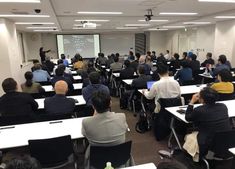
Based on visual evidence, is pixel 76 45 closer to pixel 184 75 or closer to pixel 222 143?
pixel 184 75

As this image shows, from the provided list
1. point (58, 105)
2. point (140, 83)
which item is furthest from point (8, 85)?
point (140, 83)

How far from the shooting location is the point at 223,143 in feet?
7.29

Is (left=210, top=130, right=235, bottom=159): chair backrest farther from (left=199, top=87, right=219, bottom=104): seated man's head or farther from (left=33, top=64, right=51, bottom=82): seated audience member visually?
(left=33, top=64, right=51, bottom=82): seated audience member

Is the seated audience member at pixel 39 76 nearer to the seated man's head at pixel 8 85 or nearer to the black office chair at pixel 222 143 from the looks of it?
the seated man's head at pixel 8 85

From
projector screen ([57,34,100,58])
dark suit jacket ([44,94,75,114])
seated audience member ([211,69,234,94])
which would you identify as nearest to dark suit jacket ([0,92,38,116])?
dark suit jacket ([44,94,75,114])

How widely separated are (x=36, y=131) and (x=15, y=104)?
723 millimetres

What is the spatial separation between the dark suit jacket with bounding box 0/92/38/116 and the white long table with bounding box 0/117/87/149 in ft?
1.13

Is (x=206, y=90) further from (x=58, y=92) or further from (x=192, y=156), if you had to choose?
(x=58, y=92)

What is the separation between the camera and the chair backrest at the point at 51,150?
2.04 meters

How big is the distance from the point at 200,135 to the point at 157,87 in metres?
1.31

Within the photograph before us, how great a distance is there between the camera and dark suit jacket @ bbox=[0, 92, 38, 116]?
2947mm

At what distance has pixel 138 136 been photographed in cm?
407

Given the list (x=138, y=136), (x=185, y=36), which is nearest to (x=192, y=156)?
(x=138, y=136)

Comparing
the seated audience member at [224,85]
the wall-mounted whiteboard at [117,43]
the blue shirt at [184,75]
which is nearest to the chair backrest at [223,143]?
the seated audience member at [224,85]
